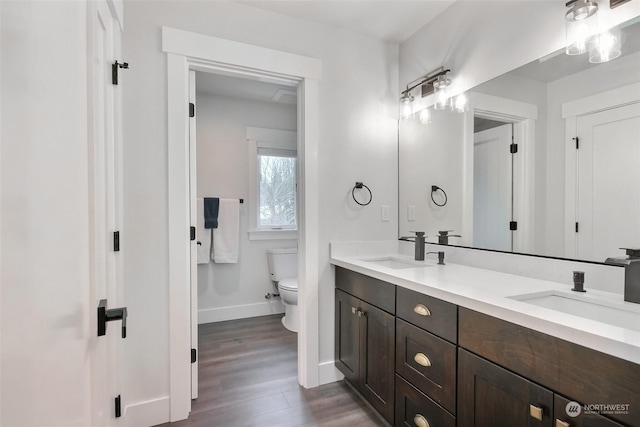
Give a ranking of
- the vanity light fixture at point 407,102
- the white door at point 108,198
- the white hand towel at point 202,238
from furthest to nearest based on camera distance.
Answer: the white hand towel at point 202,238
the vanity light fixture at point 407,102
the white door at point 108,198

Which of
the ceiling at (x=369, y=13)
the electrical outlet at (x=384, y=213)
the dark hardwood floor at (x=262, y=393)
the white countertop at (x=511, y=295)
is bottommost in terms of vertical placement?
the dark hardwood floor at (x=262, y=393)

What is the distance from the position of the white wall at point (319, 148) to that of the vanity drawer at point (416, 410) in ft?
2.42

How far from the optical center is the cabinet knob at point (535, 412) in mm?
898

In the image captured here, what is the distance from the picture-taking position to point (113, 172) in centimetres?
139

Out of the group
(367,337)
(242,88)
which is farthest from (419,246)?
(242,88)

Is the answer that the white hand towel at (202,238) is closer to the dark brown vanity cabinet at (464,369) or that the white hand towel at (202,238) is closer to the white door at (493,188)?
the dark brown vanity cabinet at (464,369)

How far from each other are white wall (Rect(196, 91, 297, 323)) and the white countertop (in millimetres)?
1632

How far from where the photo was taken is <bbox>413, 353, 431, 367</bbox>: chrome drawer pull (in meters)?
1.33

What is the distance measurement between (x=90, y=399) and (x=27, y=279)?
550 millimetres

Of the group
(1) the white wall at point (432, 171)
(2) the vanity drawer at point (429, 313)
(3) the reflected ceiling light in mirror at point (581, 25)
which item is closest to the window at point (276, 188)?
(1) the white wall at point (432, 171)

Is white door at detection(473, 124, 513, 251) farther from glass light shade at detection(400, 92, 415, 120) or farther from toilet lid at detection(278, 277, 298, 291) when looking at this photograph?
toilet lid at detection(278, 277, 298, 291)

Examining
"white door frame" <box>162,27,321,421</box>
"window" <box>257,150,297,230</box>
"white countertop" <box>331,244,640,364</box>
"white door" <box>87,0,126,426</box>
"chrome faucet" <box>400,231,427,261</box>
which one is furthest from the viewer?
"window" <box>257,150,297,230</box>

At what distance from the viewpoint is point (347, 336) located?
2.01m

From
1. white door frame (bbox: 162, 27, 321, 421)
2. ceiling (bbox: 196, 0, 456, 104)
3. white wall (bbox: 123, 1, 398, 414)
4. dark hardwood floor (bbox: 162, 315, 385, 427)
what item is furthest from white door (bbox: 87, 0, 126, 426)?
ceiling (bbox: 196, 0, 456, 104)
